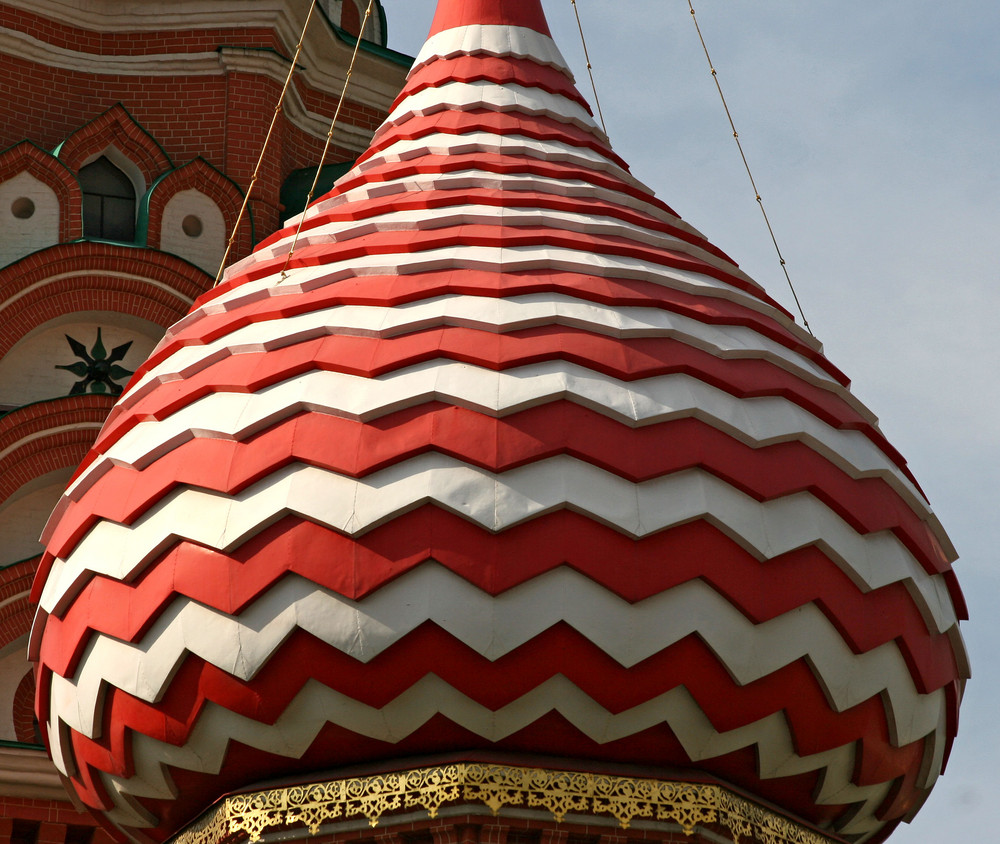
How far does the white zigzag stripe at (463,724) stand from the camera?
750 cm

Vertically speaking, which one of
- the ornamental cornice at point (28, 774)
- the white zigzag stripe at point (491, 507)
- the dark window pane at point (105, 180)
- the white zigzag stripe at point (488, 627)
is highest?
the dark window pane at point (105, 180)

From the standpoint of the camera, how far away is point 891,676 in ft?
26.6

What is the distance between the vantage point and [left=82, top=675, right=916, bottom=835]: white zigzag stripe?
7500 mm

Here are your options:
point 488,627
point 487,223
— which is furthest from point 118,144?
point 488,627

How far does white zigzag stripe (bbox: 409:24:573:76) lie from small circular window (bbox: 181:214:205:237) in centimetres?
356

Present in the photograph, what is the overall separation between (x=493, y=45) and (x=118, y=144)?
13.8ft

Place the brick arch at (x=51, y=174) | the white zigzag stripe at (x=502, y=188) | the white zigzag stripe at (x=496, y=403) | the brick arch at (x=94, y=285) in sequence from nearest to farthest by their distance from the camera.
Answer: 1. the white zigzag stripe at (x=496, y=403)
2. the white zigzag stripe at (x=502, y=188)
3. the brick arch at (x=94, y=285)
4. the brick arch at (x=51, y=174)

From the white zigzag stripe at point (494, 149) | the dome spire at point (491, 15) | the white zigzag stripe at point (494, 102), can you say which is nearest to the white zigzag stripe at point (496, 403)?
the white zigzag stripe at point (494, 149)

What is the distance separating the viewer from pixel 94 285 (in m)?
13.3

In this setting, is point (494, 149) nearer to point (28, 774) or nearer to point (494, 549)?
point (494, 549)

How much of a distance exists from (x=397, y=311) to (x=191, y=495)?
1.15m

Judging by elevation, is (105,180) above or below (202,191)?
above

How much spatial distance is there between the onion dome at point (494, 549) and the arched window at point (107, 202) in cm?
506

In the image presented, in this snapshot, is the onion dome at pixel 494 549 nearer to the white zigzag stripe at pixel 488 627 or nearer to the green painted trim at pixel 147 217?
the white zigzag stripe at pixel 488 627
